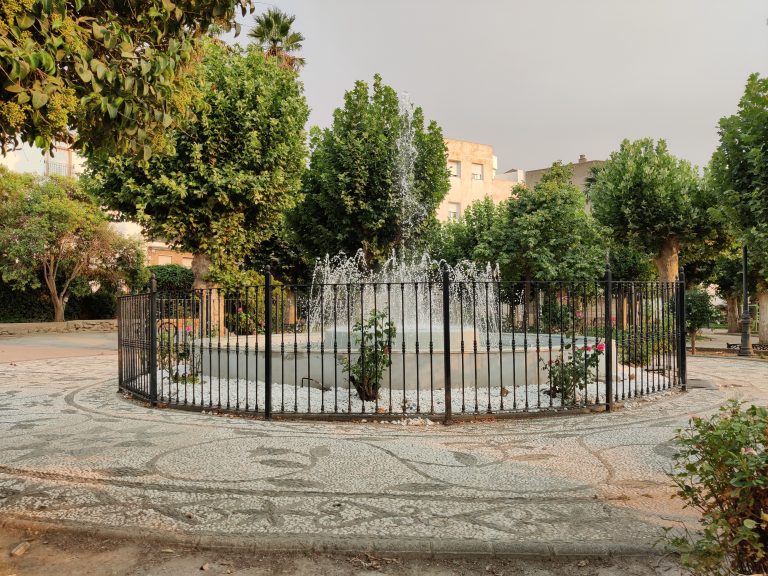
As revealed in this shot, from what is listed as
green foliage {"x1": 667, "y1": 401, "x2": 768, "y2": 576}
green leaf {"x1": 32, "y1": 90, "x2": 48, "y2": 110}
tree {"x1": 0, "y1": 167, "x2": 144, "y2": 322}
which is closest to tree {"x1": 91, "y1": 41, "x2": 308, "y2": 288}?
green leaf {"x1": 32, "y1": 90, "x2": 48, "y2": 110}

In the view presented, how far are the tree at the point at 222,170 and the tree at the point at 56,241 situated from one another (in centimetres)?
1222

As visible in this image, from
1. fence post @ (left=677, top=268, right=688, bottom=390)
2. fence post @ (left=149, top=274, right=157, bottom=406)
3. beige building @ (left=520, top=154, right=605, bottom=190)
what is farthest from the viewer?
beige building @ (left=520, top=154, right=605, bottom=190)

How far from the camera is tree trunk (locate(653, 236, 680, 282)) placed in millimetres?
21297

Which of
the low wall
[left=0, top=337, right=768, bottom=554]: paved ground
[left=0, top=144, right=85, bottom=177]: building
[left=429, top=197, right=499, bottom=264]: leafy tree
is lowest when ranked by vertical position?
[left=0, top=337, right=768, bottom=554]: paved ground

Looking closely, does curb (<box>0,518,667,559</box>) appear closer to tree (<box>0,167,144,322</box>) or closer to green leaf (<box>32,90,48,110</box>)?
green leaf (<box>32,90,48,110</box>)

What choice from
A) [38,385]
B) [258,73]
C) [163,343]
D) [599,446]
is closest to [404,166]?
[258,73]

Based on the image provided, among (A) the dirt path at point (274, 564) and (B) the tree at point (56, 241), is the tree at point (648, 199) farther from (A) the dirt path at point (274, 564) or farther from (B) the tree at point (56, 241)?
(B) the tree at point (56, 241)

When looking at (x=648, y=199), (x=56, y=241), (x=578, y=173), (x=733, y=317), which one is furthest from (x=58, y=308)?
(x=578, y=173)

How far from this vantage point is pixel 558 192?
24188mm

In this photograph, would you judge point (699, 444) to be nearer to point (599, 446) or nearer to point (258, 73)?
point (599, 446)

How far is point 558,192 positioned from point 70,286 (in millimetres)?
24812

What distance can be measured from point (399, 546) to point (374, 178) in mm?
16849

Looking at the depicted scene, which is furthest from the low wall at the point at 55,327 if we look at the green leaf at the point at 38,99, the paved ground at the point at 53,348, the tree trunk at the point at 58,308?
→ the green leaf at the point at 38,99

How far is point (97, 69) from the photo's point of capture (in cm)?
346
